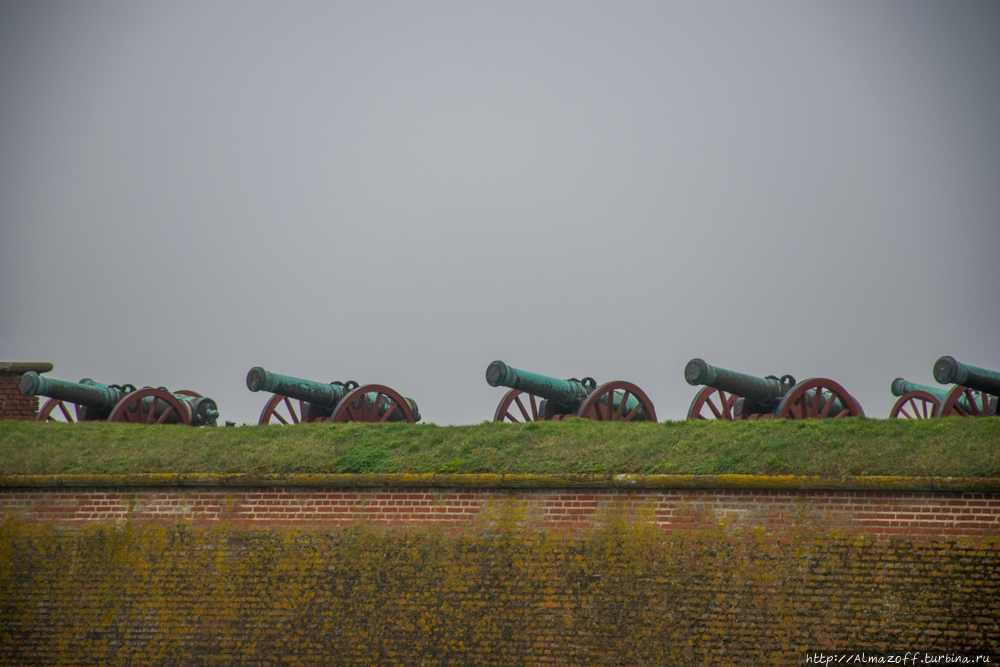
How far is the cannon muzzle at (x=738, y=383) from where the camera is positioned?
48.4 feet

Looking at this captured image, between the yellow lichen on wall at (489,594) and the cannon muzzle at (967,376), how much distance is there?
738 centimetres

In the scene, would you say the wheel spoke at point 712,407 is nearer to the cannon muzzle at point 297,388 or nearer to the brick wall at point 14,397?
the cannon muzzle at point 297,388

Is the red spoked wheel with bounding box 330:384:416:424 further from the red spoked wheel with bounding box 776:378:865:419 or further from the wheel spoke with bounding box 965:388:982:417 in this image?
the wheel spoke with bounding box 965:388:982:417

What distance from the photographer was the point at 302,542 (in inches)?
391

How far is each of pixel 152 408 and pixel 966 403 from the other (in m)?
14.1

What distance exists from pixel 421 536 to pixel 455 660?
1264 millimetres

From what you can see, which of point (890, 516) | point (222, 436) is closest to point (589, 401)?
point (222, 436)

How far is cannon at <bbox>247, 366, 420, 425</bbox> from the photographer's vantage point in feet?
53.5

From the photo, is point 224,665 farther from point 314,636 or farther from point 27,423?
point 27,423

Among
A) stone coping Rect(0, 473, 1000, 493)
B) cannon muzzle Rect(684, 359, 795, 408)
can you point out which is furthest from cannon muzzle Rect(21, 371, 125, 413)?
cannon muzzle Rect(684, 359, 795, 408)

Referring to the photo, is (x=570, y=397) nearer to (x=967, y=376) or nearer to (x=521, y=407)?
(x=521, y=407)

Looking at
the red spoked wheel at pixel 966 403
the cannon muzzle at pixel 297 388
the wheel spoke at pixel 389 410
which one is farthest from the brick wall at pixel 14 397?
the red spoked wheel at pixel 966 403

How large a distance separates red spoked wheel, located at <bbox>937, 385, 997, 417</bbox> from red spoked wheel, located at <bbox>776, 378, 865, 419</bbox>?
215cm

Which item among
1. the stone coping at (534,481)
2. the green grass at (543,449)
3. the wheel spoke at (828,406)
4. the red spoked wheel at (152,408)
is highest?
the red spoked wheel at (152,408)
